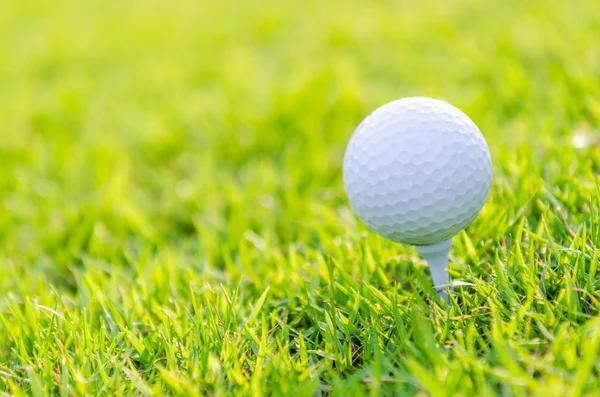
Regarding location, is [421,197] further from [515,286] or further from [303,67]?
[303,67]

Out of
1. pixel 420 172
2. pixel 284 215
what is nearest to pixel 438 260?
pixel 420 172

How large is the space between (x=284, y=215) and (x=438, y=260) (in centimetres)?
102

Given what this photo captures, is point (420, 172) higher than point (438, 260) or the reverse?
higher

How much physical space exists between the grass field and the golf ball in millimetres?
182

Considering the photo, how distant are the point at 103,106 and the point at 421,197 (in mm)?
3265

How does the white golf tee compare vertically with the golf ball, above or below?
below

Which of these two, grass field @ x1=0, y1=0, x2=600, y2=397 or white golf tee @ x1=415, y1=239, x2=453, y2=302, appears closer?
grass field @ x1=0, y1=0, x2=600, y2=397

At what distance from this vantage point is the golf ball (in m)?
1.62

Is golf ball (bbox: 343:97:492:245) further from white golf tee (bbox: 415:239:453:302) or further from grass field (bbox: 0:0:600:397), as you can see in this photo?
grass field (bbox: 0:0:600:397)

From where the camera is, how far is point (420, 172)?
1.62 meters

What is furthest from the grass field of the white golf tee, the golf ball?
the golf ball

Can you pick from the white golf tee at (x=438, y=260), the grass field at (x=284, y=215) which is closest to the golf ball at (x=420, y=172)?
the white golf tee at (x=438, y=260)

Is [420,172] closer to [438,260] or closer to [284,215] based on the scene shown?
[438,260]

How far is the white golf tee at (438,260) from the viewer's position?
173 cm
